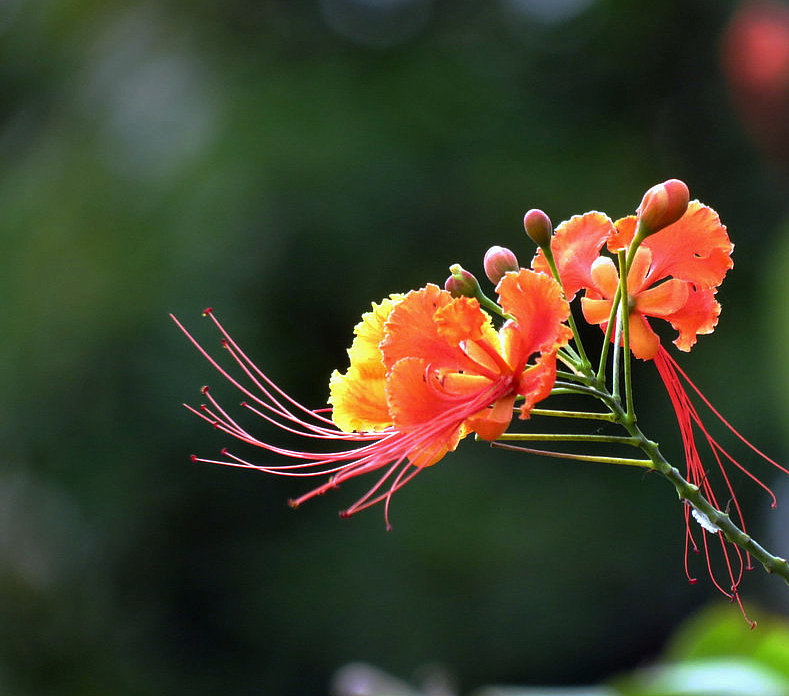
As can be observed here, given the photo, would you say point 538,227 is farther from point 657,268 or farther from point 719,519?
point 719,519

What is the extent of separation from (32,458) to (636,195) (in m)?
4.40

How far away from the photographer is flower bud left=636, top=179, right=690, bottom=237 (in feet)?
4.86

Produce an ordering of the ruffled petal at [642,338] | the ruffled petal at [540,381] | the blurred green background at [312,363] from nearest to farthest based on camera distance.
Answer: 1. the ruffled petal at [540,381]
2. the ruffled petal at [642,338]
3. the blurred green background at [312,363]

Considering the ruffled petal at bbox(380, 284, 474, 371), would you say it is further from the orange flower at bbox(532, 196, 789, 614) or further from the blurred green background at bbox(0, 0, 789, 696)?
the blurred green background at bbox(0, 0, 789, 696)

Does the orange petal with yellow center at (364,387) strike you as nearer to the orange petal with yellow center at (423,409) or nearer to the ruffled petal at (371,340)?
the ruffled petal at (371,340)

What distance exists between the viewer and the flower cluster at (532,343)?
56.8 inches

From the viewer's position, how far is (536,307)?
4.77 feet

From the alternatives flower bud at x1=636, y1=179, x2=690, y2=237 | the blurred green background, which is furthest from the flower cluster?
the blurred green background

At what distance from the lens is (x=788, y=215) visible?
7.47 m

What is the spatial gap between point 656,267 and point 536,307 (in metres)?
0.29

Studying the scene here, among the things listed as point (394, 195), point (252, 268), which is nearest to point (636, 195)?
point (394, 195)

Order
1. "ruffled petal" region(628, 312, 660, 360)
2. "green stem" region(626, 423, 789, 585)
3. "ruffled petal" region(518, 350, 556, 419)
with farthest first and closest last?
"ruffled petal" region(628, 312, 660, 360) < "ruffled petal" region(518, 350, 556, 419) < "green stem" region(626, 423, 789, 585)

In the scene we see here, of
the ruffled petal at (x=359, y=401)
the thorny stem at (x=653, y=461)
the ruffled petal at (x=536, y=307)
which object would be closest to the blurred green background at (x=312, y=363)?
the ruffled petal at (x=359, y=401)

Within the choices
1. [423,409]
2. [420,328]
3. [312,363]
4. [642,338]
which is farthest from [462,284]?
[312,363]
